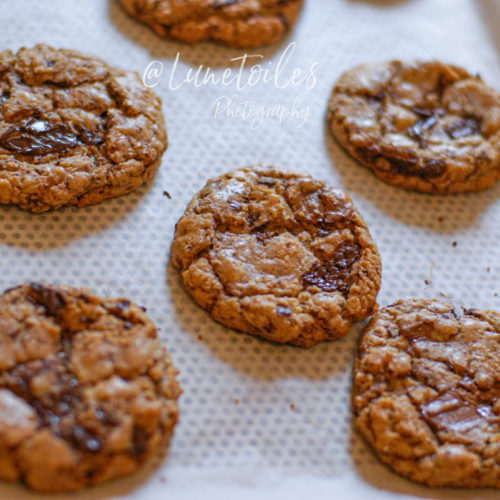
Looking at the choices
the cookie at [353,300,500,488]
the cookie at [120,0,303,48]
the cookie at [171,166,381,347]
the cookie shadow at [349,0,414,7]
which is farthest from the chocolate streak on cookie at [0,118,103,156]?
the cookie shadow at [349,0,414,7]

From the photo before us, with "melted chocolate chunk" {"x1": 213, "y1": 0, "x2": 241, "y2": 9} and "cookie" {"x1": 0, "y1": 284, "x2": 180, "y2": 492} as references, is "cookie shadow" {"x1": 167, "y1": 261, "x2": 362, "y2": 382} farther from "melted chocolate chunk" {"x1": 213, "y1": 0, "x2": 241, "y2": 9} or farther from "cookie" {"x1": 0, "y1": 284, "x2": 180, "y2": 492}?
"melted chocolate chunk" {"x1": 213, "y1": 0, "x2": 241, "y2": 9}

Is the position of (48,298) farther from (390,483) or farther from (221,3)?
(221,3)

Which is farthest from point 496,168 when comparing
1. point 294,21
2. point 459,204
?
point 294,21

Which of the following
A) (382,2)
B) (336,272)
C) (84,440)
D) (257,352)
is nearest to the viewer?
(84,440)

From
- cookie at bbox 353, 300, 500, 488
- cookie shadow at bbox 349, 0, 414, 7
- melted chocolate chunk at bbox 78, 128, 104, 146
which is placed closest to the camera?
cookie at bbox 353, 300, 500, 488

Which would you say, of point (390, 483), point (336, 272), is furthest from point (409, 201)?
point (390, 483)

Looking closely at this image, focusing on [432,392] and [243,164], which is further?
[243,164]
